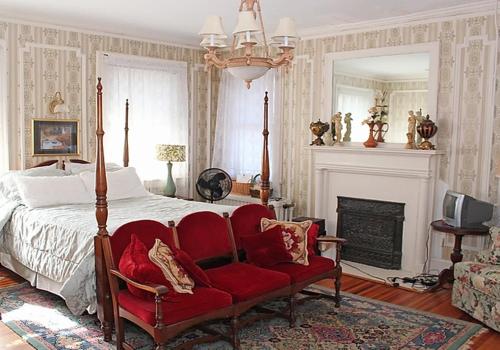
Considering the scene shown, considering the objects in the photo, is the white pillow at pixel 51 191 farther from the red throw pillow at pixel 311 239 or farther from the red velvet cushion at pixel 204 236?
the red throw pillow at pixel 311 239

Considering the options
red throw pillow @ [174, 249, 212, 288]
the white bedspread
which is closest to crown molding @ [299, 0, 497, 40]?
the white bedspread

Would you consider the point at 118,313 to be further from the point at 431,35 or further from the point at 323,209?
the point at 431,35

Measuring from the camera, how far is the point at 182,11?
205 inches

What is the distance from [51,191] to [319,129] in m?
3.04

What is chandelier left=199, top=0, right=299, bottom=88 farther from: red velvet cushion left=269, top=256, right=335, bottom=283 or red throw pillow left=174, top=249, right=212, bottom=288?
red velvet cushion left=269, top=256, right=335, bottom=283

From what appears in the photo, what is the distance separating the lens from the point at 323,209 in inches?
242

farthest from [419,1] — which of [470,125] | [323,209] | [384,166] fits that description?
[323,209]

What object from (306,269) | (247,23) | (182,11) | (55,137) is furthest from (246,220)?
(55,137)

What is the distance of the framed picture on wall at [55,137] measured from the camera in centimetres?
559

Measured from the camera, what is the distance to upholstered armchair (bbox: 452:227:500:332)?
3.82 metres

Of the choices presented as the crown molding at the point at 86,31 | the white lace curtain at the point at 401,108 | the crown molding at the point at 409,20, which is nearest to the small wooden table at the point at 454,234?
the white lace curtain at the point at 401,108

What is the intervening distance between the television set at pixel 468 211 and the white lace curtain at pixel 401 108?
1023 mm

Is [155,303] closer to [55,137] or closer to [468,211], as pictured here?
[468,211]

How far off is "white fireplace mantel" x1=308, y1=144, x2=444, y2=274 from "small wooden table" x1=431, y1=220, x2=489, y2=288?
0.37 meters
